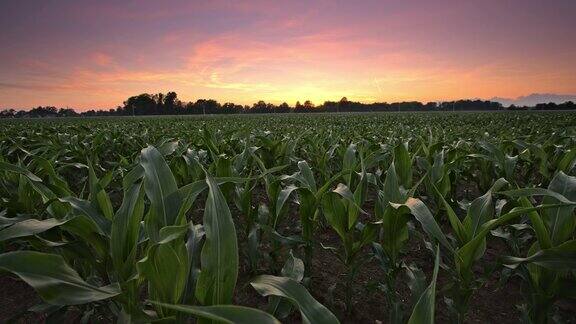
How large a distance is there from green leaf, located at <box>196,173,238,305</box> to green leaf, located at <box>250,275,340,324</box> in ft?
0.27

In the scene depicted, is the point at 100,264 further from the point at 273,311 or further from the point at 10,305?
the point at 10,305

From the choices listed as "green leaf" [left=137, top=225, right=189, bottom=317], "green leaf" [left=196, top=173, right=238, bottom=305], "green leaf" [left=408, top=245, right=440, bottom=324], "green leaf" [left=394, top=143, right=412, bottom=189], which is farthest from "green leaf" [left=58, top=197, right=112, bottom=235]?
"green leaf" [left=394, top=143, right=412, bottom=189]

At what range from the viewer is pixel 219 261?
3.19ft

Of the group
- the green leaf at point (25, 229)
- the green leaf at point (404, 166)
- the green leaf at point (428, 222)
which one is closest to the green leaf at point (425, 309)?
the green leaf at point (428, 222)

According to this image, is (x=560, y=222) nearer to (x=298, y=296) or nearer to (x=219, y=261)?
(x=298, y=296)

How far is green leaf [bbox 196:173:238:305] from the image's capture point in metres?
0.97

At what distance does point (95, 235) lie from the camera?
1464 mm

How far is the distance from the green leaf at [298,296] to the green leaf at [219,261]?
8 cm

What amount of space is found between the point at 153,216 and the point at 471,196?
4.36 meters

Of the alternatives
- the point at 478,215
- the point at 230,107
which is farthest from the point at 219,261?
the point at 230,107

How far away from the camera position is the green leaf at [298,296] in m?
0.90

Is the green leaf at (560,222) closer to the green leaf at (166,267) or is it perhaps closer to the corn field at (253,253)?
the corn field at (253,253)

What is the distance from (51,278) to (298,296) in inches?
26.1

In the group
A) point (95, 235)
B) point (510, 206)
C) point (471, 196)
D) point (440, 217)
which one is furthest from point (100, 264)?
point (471, 196)
